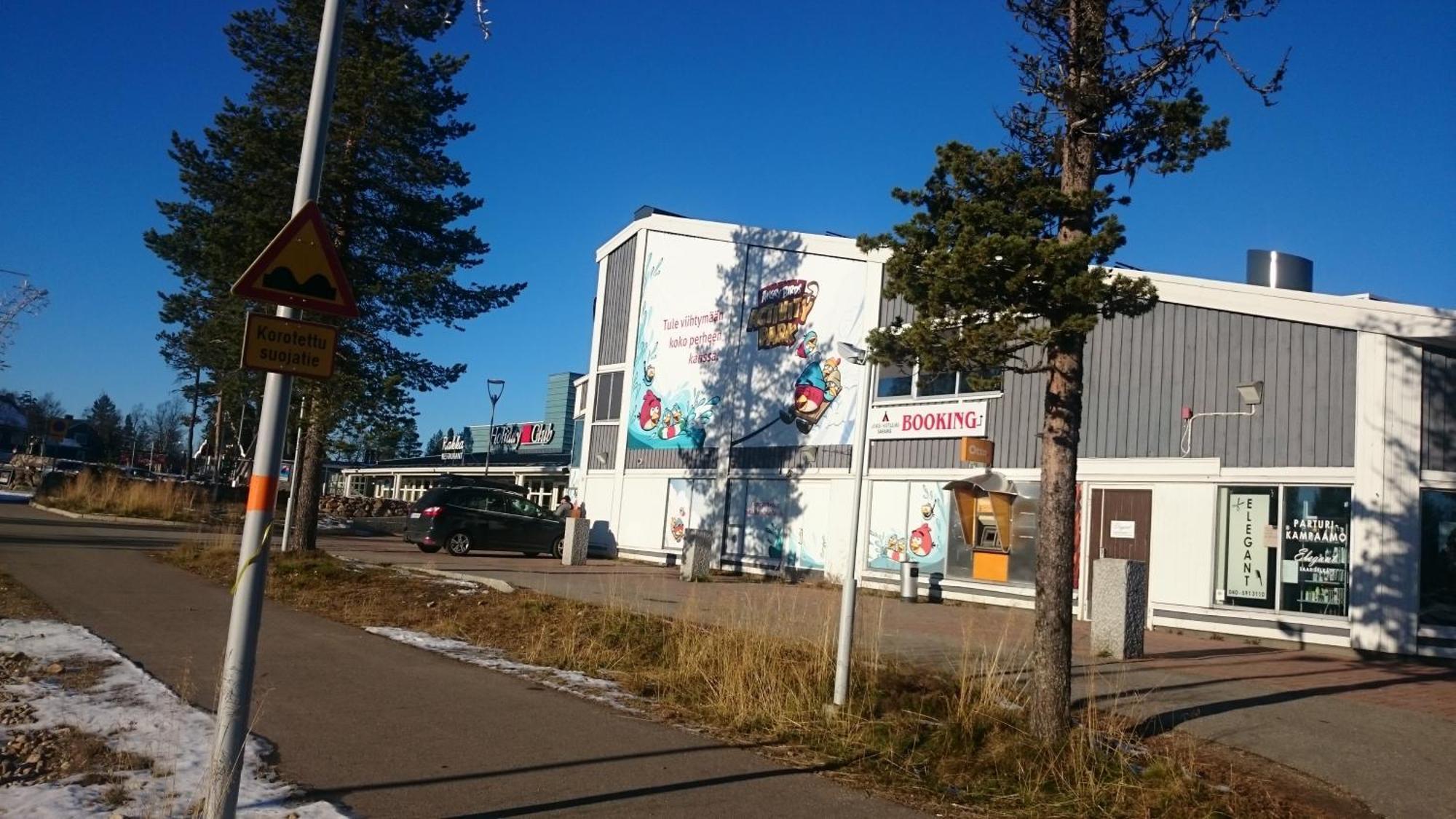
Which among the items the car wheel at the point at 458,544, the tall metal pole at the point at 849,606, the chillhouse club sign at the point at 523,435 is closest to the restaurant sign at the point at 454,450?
the chillhouse club sign at the point at 523,435

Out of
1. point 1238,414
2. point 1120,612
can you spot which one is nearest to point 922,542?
point 1238,414

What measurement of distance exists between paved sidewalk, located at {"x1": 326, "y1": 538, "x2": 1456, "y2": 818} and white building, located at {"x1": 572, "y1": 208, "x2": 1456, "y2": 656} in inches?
38.8

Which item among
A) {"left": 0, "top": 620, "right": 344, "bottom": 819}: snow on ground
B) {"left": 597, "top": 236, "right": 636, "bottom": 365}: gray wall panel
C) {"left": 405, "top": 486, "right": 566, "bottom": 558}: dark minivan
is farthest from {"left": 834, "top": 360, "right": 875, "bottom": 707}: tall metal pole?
{"left": 597, "top": 236, "right": 636, "bottom": 365}: gray wall panel

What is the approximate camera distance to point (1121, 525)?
1709 centimetres

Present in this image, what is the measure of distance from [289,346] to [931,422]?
54.9 feet

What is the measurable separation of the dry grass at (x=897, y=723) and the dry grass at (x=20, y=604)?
4.06 meters

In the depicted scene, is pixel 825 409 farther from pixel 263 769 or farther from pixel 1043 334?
pixel 263 769

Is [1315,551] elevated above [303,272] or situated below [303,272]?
below

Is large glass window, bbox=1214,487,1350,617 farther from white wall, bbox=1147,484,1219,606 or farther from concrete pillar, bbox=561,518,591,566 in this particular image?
concrete pillar, bbox=561,518,591,566

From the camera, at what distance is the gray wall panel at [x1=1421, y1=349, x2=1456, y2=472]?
14008 mm

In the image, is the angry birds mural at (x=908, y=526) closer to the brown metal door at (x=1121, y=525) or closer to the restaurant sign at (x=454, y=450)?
the brown metal door at (x=1121, y=525)

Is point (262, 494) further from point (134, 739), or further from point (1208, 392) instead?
point (1208, 392)

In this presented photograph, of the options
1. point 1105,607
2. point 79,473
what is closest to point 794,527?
point 1105,607

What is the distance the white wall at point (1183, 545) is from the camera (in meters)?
15.9
